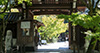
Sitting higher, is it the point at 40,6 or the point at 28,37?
the point at 40,6

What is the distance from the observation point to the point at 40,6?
13.7 meters

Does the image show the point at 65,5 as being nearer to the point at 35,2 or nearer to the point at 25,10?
the point at 35,2

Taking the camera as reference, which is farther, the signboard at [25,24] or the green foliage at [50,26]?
the green foliage at [50,26]

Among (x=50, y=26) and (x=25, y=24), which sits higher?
(x=25, y=24)

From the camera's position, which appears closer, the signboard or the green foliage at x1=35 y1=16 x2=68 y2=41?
the signboard

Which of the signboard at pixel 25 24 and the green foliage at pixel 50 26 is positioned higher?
the signboard at pixel 25 24

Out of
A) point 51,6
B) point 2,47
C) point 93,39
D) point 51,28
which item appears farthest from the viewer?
point 51,28

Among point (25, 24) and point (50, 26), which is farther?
point (50, 26)

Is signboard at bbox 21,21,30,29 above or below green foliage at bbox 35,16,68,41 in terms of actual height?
above

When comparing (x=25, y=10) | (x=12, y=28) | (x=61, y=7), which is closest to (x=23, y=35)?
(x=25, y=10)

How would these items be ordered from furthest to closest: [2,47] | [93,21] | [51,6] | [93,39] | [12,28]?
1. [12,28]
2. [51,6]
3. [2,47]
4. [93,39]
5. [93,21]

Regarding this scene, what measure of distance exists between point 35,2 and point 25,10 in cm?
133

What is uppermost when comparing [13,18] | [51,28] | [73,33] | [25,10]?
[25,10]

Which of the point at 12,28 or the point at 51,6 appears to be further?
the point at 12,28
